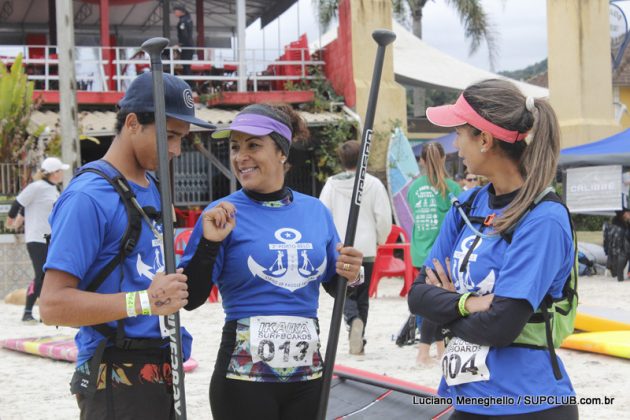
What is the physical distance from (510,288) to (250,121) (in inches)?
46.1

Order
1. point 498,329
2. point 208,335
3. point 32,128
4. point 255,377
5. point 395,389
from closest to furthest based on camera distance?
1. point 498,329
2. point 255,377
3. point 395,389
4. point 208,335
5. point 32,128

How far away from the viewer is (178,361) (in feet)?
8.48

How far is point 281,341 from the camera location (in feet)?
9.64

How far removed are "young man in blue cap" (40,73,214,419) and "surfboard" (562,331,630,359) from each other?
5.26 meters

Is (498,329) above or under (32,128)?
under

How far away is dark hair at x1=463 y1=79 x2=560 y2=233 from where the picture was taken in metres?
2.62

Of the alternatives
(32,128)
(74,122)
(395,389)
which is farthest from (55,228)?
(32,128)

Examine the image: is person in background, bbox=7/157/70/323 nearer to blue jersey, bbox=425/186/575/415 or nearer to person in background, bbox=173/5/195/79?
person in background, bbox=173/5/195/79

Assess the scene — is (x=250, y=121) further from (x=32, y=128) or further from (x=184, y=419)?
(x=32, y=128)

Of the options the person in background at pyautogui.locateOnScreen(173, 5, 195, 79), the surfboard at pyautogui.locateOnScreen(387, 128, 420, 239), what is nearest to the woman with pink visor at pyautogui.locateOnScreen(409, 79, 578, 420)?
the surfboard at pyautogui.locateOnScreen(387, 128, 420, 239)

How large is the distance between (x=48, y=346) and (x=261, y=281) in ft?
17.7

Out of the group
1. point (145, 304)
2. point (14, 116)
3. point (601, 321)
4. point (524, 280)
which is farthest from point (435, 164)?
point (14, 116)

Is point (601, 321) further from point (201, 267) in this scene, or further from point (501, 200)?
point (201, 267)

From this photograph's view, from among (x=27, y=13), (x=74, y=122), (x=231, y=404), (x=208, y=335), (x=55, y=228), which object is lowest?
(x=208, y=335)
